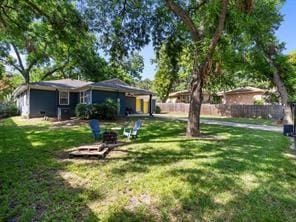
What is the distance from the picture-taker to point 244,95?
34.6 meters

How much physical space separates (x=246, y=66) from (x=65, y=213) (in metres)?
19.3

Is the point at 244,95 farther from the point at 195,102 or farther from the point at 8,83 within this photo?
the point at 8,83

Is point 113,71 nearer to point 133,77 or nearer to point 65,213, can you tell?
point 133,77

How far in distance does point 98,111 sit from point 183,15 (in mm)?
10246

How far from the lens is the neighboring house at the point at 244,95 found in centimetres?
3316

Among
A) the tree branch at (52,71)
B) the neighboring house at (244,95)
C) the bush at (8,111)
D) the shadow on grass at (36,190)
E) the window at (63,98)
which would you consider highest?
the tree branch at (52,71)

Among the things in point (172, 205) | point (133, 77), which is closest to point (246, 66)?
point (172, 205)

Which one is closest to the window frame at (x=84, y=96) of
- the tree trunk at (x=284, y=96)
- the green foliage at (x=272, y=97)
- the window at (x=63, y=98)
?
the window at (x=63, y=98)

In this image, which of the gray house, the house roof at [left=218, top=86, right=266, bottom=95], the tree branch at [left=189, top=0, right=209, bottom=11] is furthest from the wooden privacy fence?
the tree branch at [left=189, top=0, right=209, bottom=11]

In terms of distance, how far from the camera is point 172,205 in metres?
4.45

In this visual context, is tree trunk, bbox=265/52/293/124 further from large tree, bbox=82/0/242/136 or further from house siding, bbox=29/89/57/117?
house siding, bbox=29/89/57/117

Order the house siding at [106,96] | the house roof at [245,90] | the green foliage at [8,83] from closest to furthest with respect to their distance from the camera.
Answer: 1. the house siding at [106,96]
2. the house roof at [245,90]
3. the green foliage at [8,83]

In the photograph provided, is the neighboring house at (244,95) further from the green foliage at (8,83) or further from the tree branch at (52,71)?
the green foliage at (8,83)

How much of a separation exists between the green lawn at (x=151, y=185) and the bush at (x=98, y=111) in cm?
1026
